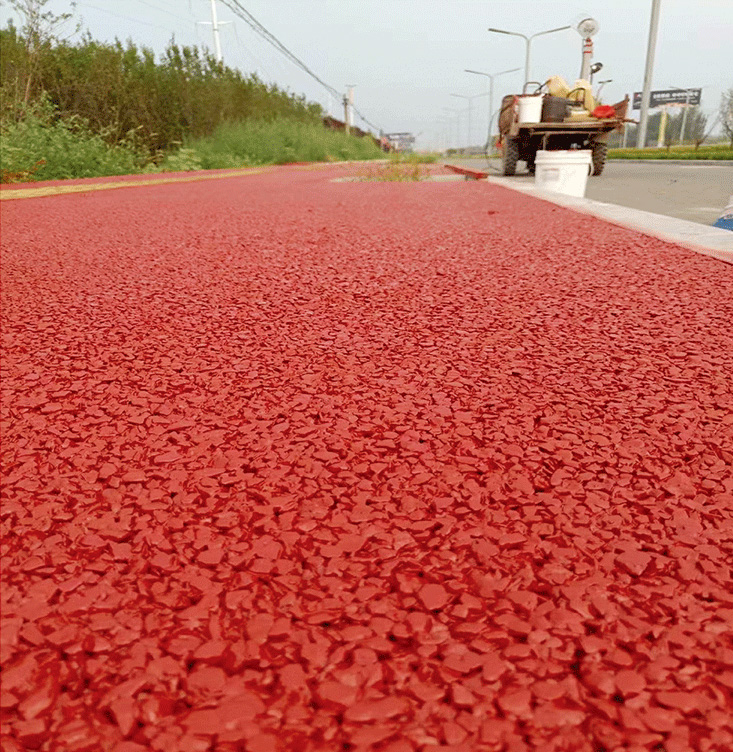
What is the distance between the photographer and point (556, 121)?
33.2ft

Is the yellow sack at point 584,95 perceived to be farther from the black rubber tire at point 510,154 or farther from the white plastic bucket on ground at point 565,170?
the white plastic bucket on ground at point 565,170

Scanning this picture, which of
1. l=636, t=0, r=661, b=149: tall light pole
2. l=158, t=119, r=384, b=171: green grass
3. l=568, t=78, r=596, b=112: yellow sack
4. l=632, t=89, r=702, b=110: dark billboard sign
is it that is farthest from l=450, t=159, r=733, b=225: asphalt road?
l=632, t=89, r=702, b=110: dark billboard sign

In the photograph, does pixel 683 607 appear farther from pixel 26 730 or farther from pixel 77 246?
pixel 77 246

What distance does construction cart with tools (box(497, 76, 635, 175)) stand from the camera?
30.7ft

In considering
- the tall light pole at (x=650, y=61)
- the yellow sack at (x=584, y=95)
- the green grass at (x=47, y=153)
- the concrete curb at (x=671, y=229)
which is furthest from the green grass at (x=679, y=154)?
the green grass at (x=47, y=153)

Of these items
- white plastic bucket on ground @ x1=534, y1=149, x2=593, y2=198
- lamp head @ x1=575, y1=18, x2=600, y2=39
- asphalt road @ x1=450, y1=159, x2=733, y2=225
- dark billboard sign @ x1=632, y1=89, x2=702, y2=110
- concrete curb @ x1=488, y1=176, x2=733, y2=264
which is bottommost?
concrete curb @ x1=488, y1=176, x2=733, y2=264

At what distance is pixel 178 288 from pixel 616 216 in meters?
2.92

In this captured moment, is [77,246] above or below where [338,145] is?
below

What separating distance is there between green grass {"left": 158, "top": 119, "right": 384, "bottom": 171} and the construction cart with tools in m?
6.20

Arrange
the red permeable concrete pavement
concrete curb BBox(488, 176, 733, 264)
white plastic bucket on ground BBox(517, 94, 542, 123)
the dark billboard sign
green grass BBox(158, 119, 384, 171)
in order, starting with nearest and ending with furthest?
the red permeable concrete pavement, concrete curb BBox(488, 176, 733, 264), white plastic bucket on ground BBox(517, 94, 542, 123), green grass BBox(158, 119, 384, 171), the dark billboard sign

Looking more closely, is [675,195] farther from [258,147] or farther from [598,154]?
[258,147]

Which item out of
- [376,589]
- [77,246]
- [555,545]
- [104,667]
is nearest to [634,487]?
[555,545]

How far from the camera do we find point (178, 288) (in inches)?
90.4

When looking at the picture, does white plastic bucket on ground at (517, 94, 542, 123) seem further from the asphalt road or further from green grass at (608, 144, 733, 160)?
green grass at (608, 144, 733, 160)
